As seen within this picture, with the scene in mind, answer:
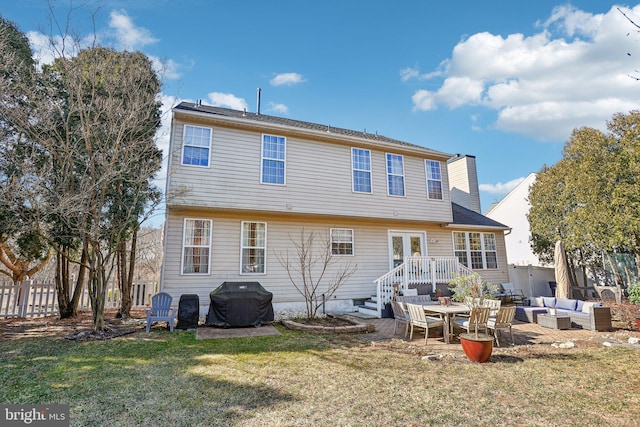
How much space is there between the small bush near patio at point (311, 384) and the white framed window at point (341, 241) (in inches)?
212

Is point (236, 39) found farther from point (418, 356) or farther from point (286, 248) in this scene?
point (418, 356)

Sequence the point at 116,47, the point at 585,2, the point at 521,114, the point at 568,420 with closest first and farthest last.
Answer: the point at 568,420
the point at 585,2
the point at 116,47
the point at 521,114

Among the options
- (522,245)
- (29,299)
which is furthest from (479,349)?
(522,245)

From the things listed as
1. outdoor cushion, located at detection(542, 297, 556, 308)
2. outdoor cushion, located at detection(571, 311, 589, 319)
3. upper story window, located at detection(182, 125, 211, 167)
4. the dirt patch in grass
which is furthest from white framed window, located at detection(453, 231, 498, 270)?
the dirt patch in grass

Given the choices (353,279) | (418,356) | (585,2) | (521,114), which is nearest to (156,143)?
(353,279)

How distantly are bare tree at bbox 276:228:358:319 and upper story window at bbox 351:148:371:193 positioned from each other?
2.59 metres

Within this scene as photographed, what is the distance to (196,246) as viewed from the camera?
10047 millimetres

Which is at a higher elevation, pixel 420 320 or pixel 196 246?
pixel 196 246

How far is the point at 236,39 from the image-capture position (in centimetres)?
1066

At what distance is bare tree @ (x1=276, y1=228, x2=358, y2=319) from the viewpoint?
36.3ft

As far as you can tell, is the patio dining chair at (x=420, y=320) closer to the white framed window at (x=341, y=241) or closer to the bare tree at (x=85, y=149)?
the white framed window at (x=341, y=241)

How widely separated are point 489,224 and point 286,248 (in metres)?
10.3

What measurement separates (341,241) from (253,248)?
11.6 ft

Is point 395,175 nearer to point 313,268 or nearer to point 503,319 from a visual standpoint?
point 313,268
